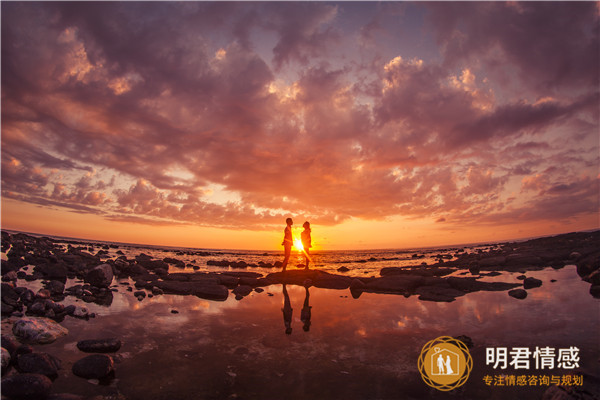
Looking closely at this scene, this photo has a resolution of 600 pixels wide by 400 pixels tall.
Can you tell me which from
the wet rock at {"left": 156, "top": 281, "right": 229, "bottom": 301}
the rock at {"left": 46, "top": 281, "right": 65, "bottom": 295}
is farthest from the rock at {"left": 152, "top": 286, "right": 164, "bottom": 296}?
the rock at {"left": 46, "top": 281, "right": 65, "bottom": 295}

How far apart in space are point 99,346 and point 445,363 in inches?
275

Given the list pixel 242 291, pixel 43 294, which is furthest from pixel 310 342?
pixel 43 294

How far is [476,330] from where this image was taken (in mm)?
6980

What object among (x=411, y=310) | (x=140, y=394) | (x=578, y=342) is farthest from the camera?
(x=411, y=310)

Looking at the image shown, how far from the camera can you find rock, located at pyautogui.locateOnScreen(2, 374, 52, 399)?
152 inches

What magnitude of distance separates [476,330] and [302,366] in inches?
192

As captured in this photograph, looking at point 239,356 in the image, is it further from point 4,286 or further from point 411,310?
point 4,286

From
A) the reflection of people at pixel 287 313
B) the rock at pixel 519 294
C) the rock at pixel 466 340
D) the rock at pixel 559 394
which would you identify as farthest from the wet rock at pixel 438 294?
the rock at pixel 559 394

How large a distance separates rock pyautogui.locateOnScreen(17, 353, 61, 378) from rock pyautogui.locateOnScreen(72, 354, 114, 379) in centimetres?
30

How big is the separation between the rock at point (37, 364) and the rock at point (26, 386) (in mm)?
444

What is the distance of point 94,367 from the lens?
464cm

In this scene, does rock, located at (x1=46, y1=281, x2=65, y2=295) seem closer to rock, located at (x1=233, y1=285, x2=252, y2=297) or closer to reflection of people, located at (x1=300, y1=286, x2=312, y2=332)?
rock, located at (x1=233, y1=285, x2=252, y2=297)

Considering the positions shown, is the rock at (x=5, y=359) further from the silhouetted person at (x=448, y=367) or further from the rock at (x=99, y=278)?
the rock at (x=99, y=278)

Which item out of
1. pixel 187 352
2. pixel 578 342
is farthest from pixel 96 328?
pixel 578 342
